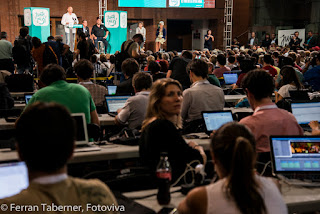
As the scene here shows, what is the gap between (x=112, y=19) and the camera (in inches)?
728

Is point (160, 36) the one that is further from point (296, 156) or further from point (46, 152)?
point (46, 152)

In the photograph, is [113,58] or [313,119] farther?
[113,58]

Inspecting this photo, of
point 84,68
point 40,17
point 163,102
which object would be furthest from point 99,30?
point 163,102

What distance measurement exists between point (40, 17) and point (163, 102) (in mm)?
14509

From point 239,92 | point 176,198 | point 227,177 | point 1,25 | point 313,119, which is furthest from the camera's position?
point 1,25

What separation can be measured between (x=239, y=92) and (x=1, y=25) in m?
13.9

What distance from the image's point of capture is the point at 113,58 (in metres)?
13.1

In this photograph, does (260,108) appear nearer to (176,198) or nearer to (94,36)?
(176,198)

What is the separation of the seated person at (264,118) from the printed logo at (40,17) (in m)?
14.3

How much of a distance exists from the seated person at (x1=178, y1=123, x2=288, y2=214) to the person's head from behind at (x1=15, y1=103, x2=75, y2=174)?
724 mm

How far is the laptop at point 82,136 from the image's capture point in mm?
4004

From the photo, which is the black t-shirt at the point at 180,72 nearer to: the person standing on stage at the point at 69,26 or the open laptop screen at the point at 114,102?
the open laptop screen at the point at 114,102

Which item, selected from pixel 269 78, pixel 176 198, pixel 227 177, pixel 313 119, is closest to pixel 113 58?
pixel 313 119

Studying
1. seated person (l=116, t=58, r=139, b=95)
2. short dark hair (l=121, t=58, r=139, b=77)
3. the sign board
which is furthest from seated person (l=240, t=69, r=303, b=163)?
the sign board
